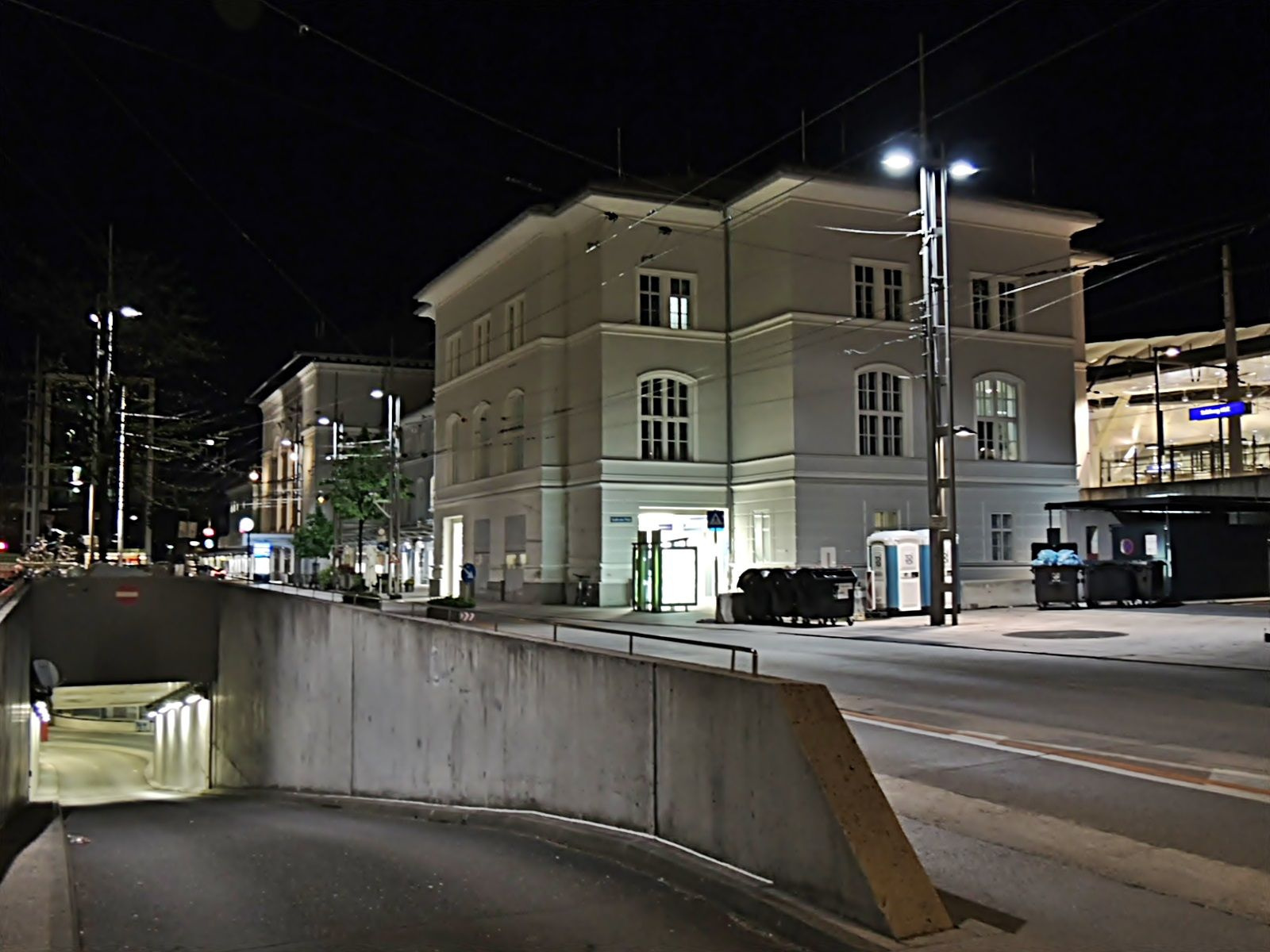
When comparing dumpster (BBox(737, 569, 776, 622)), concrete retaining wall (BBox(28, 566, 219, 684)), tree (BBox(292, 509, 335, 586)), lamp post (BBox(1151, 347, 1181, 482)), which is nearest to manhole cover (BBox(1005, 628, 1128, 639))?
dumpster (BBox(737, 569, 776, 622))

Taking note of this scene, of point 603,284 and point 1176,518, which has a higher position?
point 603,284

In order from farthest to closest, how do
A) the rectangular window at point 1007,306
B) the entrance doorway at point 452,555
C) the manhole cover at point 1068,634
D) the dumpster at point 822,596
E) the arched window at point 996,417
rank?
1. the entrance doorway at point 452,555
2. the rectangular window at point 1007,306
3. the arched window at point 996,417
4. the dumpster at point 822,596
5. the manhole cover at point 1068,634

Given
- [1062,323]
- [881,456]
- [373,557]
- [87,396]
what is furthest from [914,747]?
[373,557]

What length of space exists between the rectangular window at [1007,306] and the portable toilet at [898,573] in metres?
15.0

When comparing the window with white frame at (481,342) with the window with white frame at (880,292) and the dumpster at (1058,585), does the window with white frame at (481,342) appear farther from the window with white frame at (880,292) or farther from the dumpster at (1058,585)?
the dumpster at (1058,585)

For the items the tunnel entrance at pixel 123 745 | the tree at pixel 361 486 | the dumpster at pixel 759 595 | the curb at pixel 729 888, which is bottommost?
the tunnel entrance at pixel 123 745

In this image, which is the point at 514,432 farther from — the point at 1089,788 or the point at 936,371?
the point at 1089,788

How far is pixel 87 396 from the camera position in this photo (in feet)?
124

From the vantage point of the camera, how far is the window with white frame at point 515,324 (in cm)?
4700

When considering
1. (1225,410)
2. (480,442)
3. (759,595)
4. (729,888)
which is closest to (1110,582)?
(759,595)

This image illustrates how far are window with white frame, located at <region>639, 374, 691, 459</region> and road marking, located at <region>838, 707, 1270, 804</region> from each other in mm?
29743

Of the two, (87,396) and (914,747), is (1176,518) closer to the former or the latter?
(914,747)

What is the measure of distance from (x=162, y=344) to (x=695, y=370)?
59.2 feet

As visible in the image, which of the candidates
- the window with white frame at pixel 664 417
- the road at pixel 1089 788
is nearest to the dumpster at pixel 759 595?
the road at pixel 1089 788
